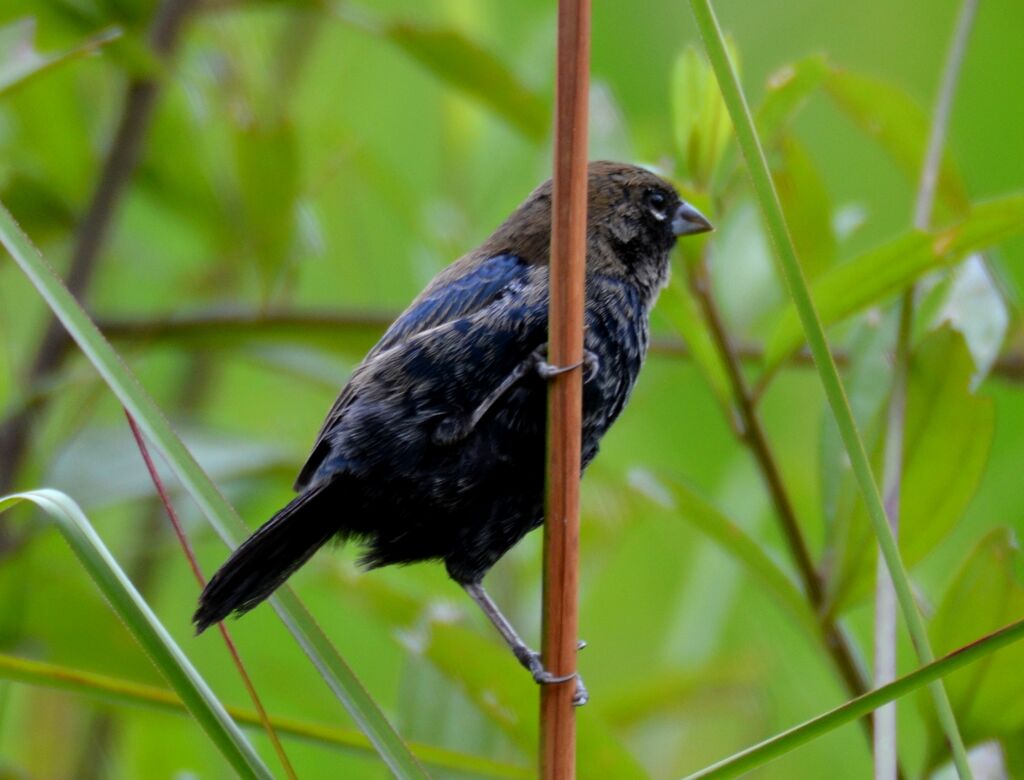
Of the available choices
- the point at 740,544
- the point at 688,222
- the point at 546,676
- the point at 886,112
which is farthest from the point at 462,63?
the point at 546,676

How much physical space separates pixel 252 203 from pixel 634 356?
1034 millimetres

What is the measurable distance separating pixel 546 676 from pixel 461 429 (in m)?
0.62

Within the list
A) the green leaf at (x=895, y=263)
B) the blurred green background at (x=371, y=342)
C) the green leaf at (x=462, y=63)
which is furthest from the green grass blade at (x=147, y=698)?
the green leaf at (x=462, y=63)

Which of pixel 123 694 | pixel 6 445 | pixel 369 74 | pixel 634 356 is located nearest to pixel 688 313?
pixel 634 356

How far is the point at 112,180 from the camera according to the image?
2.69 m

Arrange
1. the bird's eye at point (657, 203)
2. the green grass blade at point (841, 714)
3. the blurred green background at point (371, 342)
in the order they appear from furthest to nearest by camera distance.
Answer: the bird's eye at point (657, 203)
the blurred green background at point (371, 342)
the green grass blade at point (841, 714)

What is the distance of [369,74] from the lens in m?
4.53

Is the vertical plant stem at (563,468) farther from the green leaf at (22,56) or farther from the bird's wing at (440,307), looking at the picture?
the green leaf at (22,56)

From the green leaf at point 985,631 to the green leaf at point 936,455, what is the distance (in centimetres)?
12

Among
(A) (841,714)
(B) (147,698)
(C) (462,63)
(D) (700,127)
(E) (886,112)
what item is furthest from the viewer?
(C) (462,63)

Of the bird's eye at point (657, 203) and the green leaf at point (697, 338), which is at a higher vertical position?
the bird's eye at point (657, 203)

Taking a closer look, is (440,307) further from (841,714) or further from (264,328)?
(841,714)

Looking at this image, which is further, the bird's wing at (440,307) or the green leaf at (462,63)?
the green leaf at (462,63)

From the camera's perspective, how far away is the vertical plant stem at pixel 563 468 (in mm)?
1444
